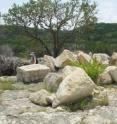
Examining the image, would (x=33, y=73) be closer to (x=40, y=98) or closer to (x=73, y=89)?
(x=40, y=98)

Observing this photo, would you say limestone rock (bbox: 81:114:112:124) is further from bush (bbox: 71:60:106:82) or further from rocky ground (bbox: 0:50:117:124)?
bush (bbox: 71:60:106:82)

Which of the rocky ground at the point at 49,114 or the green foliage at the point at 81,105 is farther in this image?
the green foliage at the point at 81,105

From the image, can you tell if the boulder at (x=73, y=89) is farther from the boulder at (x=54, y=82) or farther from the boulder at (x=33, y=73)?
the boulder at (x=33, y=73)

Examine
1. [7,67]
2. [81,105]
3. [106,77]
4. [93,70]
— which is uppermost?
[93,70]

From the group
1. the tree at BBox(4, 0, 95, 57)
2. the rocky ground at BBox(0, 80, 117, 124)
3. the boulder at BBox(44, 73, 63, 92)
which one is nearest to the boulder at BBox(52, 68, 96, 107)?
the rocky ground at BBox(0, 80, 117, 124)

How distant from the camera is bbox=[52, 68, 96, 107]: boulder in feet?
26.1

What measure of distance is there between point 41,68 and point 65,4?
99.5ft

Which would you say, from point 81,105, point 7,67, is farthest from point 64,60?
point 7,67

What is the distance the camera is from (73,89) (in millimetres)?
7980

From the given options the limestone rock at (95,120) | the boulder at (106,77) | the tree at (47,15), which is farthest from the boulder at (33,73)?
the tree at (47,15)

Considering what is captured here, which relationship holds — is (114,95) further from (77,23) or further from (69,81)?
(77,23)

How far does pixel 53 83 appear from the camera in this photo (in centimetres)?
929

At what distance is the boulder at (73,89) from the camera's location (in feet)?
26.1

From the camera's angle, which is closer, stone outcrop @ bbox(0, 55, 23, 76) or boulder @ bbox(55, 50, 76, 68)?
boulder @ bbox(55, 50, 76, 68)
